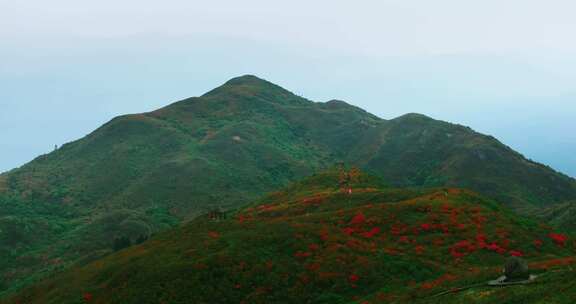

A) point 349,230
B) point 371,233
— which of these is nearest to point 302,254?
point 349,230

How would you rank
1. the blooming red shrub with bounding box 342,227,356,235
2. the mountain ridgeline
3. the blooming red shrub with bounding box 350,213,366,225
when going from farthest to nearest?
the mountain ridgeline
the blooming red shrub with bounding box 350,213,366,225
the blooming red shrub with bounding box 342,227,356,235

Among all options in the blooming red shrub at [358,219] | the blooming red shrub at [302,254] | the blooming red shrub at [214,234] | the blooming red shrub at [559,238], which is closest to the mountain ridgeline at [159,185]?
the blooming red shrub at [214,234]

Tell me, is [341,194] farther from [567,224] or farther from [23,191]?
[23,191]

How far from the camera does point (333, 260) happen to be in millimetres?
45375

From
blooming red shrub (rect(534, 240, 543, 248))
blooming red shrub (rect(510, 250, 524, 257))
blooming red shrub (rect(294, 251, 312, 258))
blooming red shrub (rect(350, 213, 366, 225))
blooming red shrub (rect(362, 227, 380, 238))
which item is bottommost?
blooming red shrub (rect(510, 250, 524, 257))

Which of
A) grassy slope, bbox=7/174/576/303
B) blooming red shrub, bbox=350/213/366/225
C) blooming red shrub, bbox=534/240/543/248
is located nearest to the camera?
grassy slope, bbox=7/174/576/303

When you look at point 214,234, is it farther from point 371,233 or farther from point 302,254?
point 371,233

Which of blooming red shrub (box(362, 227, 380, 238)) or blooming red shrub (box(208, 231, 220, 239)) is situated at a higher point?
blooming red shrub (box(208, 231, 220, 239))

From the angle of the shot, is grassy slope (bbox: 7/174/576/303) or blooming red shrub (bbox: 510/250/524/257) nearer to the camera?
grassy slope (bbox: 7/174/576/303)

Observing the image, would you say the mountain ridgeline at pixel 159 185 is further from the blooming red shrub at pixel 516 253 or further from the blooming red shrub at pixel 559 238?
the blooming red shrub at pixel 559 238

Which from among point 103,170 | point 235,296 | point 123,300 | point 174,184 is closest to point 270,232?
point 235,296

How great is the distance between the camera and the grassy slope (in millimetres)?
39781

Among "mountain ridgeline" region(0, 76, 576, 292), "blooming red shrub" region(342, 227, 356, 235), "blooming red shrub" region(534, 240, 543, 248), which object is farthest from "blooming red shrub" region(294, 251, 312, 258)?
"mountain ridgeline" region(0, 76, 576, 292)

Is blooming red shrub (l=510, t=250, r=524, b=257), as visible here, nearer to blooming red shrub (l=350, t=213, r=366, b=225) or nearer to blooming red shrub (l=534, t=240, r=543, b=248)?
blooming red shrub (l=534, t=240, r=543, b=248)
